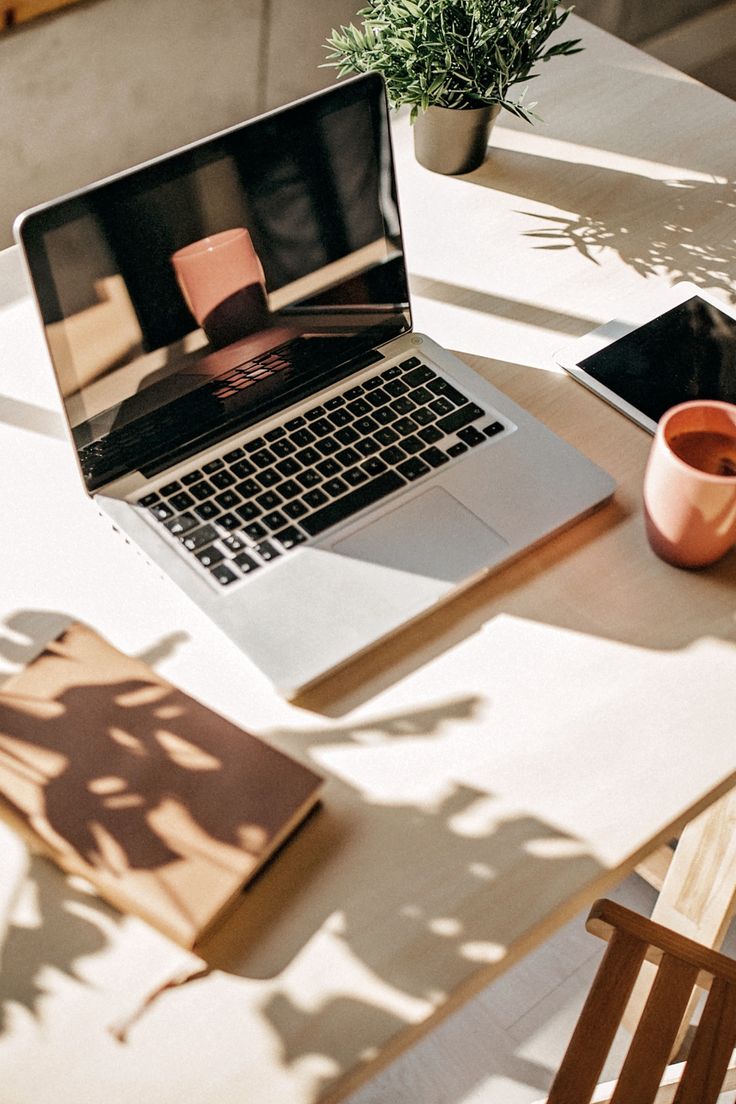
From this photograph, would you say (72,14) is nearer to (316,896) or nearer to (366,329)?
(366,329)

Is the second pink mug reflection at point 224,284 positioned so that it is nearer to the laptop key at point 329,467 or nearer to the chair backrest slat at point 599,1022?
the laptop key at point 329,467

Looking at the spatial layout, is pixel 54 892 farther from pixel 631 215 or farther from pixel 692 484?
pixel 631 215

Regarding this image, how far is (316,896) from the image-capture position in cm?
68

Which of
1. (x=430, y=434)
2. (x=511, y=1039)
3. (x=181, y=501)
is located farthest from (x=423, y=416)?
(x=511, y=1039)

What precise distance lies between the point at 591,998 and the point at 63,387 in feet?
2.36

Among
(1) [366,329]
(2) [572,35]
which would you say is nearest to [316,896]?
(1) [366,329]

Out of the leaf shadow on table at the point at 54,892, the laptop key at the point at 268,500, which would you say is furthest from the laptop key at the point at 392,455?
the leaf shadow on table at the point at 54,892

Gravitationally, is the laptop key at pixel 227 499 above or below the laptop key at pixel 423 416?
below

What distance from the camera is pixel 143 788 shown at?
697 mm

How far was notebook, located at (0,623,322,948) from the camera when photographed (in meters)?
0.66

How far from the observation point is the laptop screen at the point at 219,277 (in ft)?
2.58

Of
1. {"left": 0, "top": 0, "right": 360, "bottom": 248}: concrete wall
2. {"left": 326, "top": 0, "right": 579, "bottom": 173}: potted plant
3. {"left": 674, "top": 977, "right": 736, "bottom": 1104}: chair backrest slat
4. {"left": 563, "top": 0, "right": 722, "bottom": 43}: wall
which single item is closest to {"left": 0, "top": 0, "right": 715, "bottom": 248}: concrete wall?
{"left": 0, "top": 0, "right": 360, "bottom": 248}: concrete wall

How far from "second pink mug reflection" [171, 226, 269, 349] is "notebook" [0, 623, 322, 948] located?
30 cm

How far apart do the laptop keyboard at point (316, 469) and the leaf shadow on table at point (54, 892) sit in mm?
164
